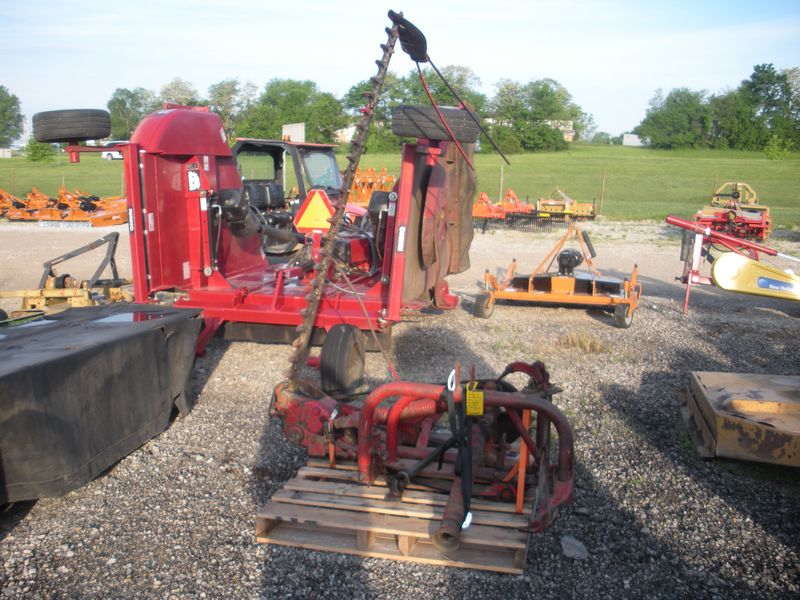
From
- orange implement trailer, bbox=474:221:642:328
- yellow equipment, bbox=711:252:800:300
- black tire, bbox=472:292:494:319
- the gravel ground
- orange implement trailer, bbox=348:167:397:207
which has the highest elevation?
orange implement trailer, bbox=348:167:397:207

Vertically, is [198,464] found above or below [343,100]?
below

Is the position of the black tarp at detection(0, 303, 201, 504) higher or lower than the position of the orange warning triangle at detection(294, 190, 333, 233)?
lower

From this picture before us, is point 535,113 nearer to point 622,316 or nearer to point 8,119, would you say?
point 622,316

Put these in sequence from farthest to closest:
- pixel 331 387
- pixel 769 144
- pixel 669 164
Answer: pixel 769 144, pixel 669 164, pixel 331 387

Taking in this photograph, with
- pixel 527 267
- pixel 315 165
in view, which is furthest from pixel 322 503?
pixel 527 267

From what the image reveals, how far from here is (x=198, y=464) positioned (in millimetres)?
4629

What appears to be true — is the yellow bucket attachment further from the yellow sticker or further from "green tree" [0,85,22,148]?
"green tree" [0,85,22,148]

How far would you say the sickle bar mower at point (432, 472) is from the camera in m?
3.46

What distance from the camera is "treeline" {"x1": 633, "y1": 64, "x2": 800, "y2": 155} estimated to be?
57031 mm

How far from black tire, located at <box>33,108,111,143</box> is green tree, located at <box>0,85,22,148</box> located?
102776 mm

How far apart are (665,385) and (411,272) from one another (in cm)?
257

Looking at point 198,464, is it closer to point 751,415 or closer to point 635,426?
point 635,426

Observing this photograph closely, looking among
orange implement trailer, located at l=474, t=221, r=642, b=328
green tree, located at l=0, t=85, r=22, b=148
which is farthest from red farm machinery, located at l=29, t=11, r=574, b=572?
green tree, located at l=0, t=85, r=22, b=148

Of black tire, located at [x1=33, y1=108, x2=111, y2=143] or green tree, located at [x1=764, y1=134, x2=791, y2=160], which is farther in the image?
green tree, located at [x1=764, y1=134, x2=791, y2=160]
